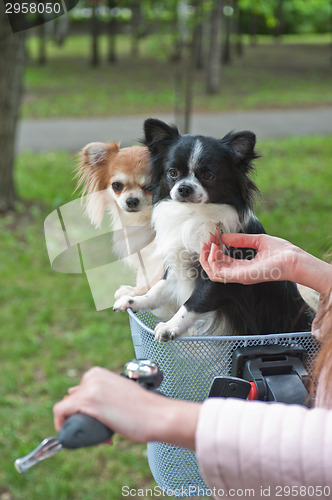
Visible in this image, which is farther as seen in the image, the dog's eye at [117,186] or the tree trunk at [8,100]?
the tree trunk at [8,100]

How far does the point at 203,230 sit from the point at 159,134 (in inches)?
9.4

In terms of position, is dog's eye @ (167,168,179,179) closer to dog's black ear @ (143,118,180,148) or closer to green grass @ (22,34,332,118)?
dog's black ear @ (143,118,180,148)

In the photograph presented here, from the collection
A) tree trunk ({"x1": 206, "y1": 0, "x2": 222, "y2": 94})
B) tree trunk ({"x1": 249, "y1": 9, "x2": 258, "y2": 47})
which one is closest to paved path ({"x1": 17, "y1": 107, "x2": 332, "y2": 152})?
tree trunk ({"x1": 206, "y1": 0, "x2": 222, "y2": 94})

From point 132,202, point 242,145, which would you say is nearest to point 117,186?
point 132,202

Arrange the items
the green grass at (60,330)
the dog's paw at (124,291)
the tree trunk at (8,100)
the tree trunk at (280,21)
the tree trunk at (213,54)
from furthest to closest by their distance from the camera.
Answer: the tree trunk at (213,54), the tree trunk at (280,21), the tree trunk at (8,100), the green grass at (60,330), the dog's paw at (124,291)

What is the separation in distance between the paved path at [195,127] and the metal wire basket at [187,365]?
1.57ft

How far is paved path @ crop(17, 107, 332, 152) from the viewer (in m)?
1.72

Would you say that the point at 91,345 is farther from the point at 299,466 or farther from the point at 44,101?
the point at 44,101

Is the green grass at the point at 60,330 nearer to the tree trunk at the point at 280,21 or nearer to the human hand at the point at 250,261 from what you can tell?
the human hand at the point at 250,261

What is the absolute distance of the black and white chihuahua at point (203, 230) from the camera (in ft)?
3.92

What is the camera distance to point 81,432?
91cm

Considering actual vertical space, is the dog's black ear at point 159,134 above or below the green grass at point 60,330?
above

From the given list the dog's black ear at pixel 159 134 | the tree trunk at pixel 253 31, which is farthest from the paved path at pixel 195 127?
the tree trunk at pixel 253 31

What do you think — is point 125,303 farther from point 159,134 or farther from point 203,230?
point 159,134
